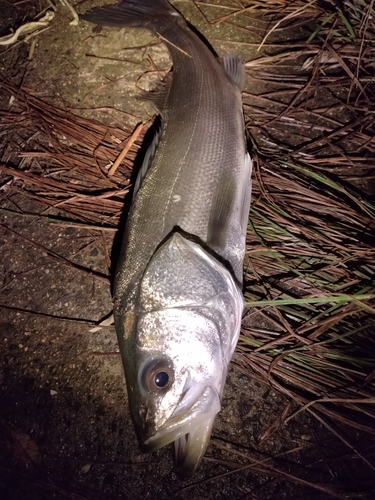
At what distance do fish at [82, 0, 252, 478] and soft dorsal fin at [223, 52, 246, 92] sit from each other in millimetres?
147

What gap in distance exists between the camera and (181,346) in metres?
2.10

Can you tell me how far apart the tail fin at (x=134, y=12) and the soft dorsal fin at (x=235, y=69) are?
51cm

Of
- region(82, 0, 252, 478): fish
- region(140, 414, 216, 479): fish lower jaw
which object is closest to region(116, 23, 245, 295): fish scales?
region(82, 0, 252, 478): fish

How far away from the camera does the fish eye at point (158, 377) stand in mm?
2080

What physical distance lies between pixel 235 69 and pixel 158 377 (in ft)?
6.96

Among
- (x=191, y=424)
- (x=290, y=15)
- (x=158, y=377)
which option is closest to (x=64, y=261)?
(x=158, y=377)

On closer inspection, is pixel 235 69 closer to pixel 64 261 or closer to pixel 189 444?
pixel 64 261

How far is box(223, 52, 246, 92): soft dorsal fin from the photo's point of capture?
286 cm

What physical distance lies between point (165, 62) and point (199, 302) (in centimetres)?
203

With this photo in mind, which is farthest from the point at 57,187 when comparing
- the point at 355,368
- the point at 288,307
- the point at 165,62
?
the point at 355,368

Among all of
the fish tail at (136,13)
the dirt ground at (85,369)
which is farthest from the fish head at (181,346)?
the fish tail at (136,13)

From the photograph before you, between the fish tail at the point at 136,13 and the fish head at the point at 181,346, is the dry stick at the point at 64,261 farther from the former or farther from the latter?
the fish tail at the point at 136,13

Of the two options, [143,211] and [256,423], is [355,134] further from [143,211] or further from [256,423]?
[256,423]

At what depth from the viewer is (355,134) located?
2865mm
